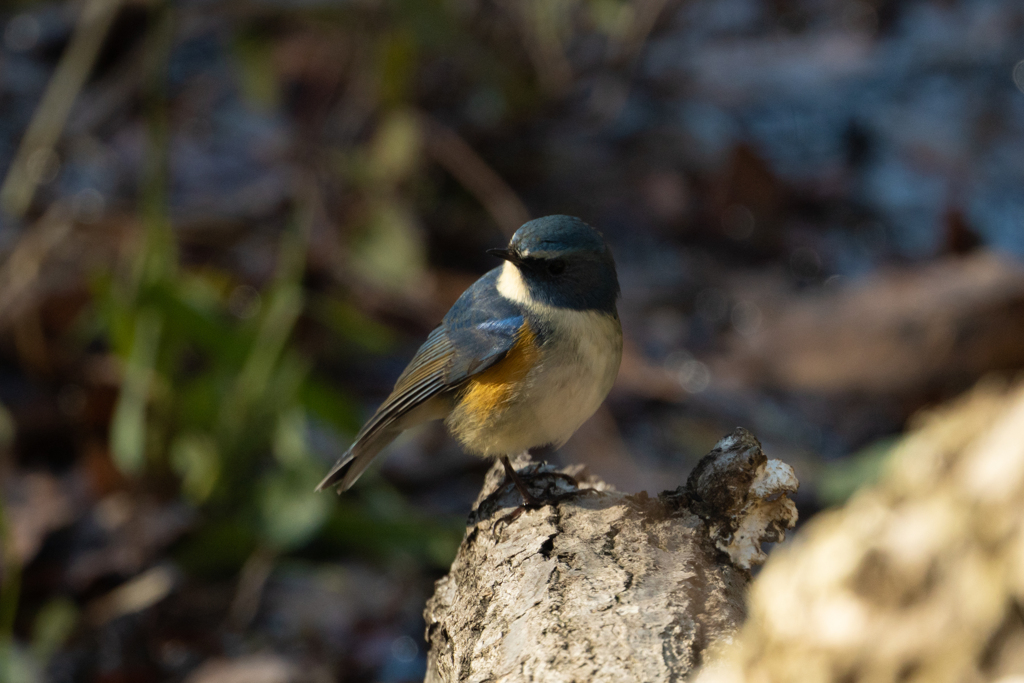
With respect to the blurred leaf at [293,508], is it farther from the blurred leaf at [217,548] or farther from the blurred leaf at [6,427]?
the blurred leaf at [6,427]

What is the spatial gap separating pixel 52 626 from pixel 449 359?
2.50 metres

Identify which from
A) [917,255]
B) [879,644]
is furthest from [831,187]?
[879,644]

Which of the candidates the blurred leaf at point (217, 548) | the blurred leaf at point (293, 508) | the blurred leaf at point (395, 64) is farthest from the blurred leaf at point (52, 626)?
the blurred leaf at point (395, 64)

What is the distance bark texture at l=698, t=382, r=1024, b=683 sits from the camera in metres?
Result: 1.00

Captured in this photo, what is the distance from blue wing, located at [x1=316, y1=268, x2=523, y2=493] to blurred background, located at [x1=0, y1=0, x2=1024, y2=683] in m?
1.34

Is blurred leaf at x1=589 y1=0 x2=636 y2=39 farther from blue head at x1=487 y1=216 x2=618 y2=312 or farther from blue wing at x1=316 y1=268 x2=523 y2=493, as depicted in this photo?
blue head at x1=487 y1=216 x2=618 y2=312

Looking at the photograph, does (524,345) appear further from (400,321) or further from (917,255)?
(917,255)

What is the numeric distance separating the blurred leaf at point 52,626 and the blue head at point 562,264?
2715 mm

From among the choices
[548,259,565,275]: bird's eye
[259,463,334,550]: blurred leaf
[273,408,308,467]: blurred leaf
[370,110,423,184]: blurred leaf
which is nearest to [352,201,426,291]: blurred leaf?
[370,110,423,184]: blurred leaf

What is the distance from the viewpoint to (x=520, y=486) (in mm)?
2643

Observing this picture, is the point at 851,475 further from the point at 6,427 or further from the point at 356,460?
the point at 6,427

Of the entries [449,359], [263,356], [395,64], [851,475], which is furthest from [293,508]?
Result: [395,64]

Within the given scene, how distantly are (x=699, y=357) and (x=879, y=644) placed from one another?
16.2ft

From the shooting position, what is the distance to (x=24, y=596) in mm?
4441
